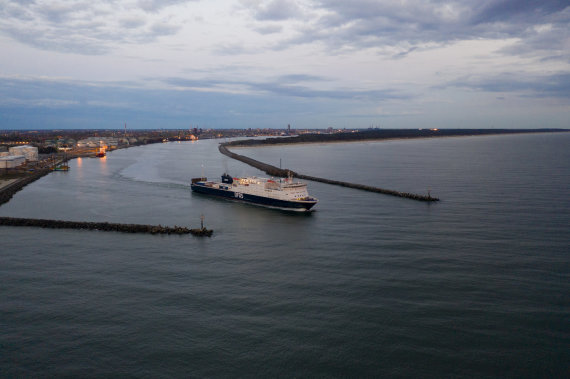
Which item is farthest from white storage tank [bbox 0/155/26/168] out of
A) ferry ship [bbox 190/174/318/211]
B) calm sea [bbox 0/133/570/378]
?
ferry ship [bbox 190/174/318/211]

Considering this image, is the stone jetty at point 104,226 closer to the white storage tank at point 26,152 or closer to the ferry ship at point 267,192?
the ferry ship at point 267,192

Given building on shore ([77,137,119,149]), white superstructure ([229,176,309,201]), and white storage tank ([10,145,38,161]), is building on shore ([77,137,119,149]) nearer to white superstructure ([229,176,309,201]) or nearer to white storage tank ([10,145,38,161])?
white storage tank ([10,145,38,161])

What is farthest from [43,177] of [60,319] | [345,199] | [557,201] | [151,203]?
[557,201]

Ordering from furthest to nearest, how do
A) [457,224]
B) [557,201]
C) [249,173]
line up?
1. [249,173]
2. [557,201]
3. [457,224]

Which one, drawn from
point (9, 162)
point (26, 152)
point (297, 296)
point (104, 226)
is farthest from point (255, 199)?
point (26, 152)

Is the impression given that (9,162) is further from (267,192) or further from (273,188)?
(273,188)

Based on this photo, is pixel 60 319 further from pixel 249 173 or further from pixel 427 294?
pixel 249 173
